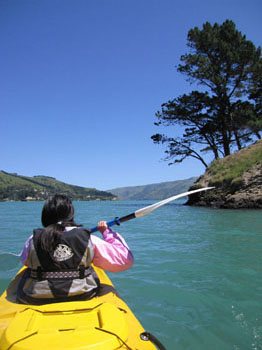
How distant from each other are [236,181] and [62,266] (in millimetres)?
17171

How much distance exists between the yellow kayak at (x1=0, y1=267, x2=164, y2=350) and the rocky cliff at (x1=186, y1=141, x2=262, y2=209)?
15971 millimetres

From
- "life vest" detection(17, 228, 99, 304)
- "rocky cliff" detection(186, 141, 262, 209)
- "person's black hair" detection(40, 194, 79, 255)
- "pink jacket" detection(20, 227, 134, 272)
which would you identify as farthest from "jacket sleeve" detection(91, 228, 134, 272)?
"rocky cliff" detection(186, 141, 262, 209)

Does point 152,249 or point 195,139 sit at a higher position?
point 195,139

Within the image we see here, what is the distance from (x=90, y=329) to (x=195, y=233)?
26.0 ft

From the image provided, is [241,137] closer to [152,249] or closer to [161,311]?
[152,249]

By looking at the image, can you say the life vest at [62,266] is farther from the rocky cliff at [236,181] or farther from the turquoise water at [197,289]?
the rocky cliff at [236,181]

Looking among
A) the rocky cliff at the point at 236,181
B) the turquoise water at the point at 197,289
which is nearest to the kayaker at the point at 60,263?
the turquoise water at the point at 197,289

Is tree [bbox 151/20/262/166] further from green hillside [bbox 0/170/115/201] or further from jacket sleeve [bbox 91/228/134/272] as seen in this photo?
green hillside [bbox 0/170/115/201]

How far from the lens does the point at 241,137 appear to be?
24.3 metres

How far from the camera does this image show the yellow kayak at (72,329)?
161 centimetres

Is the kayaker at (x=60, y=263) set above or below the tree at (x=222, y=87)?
below

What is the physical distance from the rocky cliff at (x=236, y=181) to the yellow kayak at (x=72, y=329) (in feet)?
52.4

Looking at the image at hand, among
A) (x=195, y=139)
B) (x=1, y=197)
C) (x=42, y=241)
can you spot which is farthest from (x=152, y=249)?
(x=1, y=197)

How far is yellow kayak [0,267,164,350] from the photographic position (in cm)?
161
